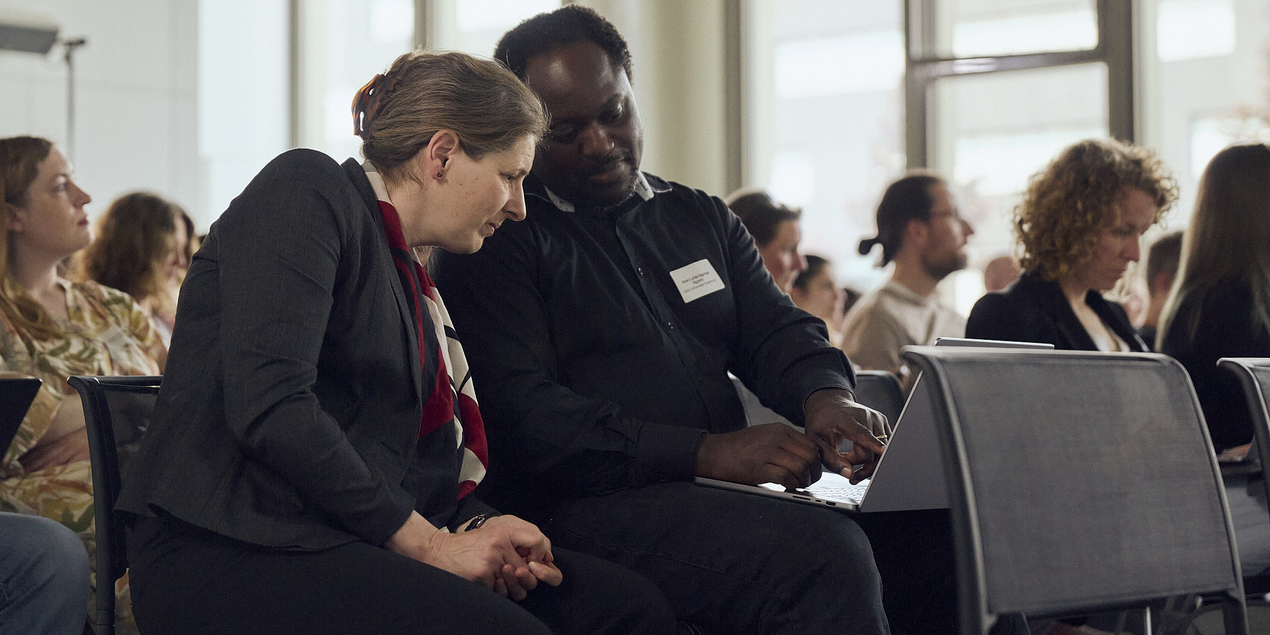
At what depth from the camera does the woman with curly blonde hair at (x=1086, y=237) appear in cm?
248

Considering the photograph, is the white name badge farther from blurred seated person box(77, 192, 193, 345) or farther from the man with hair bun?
blurred seated person box(77, 192, 193, 345)

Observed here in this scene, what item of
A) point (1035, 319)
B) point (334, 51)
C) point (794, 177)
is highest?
point (334, 51)

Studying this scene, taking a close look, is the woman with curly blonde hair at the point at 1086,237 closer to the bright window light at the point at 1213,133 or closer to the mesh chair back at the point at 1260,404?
the mesh chair back at the point at 1260,404

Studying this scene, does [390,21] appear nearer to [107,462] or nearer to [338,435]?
[107,462]

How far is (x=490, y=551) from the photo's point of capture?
1.22 meters

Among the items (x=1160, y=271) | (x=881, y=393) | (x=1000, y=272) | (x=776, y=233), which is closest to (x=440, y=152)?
(x=881, y=393)

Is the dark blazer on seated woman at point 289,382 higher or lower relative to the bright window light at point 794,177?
lower

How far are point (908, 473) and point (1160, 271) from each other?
2952 mm

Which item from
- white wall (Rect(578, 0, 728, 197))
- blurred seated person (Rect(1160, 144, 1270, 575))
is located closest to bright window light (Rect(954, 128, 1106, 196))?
white wall (Rect(578, 0, 728, 197))

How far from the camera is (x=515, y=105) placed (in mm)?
1388

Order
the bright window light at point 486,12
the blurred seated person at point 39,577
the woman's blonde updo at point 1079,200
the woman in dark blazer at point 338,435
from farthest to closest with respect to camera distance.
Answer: the bright window light at point 486,12 < the woman's blonde updo at point 1079,200 < the blurred seated person at point 39,577 < the woman in dark blazer at point 338,435

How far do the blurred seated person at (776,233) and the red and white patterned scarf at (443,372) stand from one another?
210 centimetres

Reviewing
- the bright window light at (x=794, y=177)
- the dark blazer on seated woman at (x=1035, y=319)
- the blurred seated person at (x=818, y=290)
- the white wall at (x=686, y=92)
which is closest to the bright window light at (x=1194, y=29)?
the bright window light at (x=794, y=177)

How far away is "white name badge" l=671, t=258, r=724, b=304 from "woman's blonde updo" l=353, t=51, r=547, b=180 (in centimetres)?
43
